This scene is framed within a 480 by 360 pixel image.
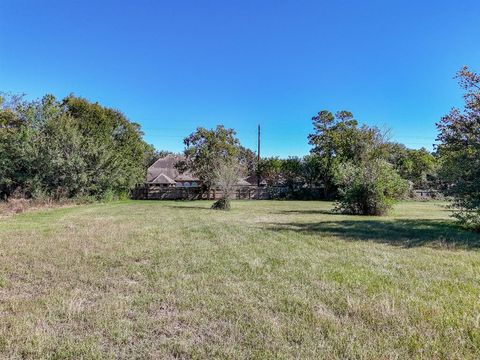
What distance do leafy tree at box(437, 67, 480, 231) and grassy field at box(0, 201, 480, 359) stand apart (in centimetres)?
278

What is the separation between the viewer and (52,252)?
20.1ft

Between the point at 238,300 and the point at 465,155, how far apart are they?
8493 millimetres

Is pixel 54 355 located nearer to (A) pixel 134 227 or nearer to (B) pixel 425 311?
(B) pixel 425 311

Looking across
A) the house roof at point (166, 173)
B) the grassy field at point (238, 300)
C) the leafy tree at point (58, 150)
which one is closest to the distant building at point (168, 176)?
the house roof at point (166, 173)

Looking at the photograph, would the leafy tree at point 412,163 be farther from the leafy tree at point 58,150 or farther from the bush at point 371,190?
the leafy tree at point 58,150

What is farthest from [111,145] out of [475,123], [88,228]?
[475,123]

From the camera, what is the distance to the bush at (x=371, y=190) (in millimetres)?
15078

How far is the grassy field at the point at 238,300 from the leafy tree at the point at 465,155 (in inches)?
110

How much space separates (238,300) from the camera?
3725 mm

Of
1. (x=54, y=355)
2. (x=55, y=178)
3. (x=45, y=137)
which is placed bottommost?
(x=54, y=355)

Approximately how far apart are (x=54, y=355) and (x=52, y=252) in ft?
13.3

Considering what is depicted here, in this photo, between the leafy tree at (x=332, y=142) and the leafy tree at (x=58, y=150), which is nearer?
the leafy tree at (x=58, y=150)

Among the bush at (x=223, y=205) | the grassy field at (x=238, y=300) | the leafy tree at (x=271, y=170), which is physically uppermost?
the leafy tree at (x=271, y=170)

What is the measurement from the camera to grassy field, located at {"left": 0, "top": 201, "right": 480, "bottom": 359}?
8.88 ft
